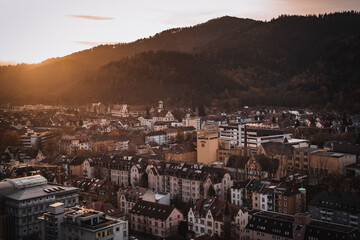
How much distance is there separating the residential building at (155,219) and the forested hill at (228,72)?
135 feet

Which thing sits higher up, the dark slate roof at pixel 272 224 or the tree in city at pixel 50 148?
the tree in city at pixel 50 148

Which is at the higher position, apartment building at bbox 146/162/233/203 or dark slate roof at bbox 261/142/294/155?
dark slate roof at bbox 261/142/294/155

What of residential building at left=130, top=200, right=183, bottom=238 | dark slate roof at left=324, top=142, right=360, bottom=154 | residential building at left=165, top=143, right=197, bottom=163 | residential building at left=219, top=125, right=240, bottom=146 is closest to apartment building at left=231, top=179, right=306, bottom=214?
residential building at left=130, top=200, right=183, bottom=238

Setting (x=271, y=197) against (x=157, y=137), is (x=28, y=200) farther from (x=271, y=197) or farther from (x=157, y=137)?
(x=157, y=137)

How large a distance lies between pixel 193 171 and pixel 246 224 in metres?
5.76

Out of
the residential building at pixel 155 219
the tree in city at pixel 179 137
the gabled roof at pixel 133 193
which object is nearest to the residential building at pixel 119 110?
the tree in city at pixel 179 137

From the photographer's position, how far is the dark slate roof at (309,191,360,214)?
16406 mm

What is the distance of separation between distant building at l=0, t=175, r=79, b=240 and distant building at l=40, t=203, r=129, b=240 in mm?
3091

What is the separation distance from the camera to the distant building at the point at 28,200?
1758 centimetres

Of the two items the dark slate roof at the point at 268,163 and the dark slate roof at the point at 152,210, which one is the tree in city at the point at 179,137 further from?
the dark slate roof at the point at 152,210

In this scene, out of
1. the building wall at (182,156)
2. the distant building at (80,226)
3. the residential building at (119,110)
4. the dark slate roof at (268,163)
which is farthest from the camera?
the residential building at (119,110)

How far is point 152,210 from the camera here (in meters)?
17.7

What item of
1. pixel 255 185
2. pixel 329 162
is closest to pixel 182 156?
pixel 329 162

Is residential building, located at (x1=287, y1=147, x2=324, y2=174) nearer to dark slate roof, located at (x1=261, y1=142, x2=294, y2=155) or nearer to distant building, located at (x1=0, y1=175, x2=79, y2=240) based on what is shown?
dark slate roof, located at (x1=261, y1=142, x2=294, y2=155)
